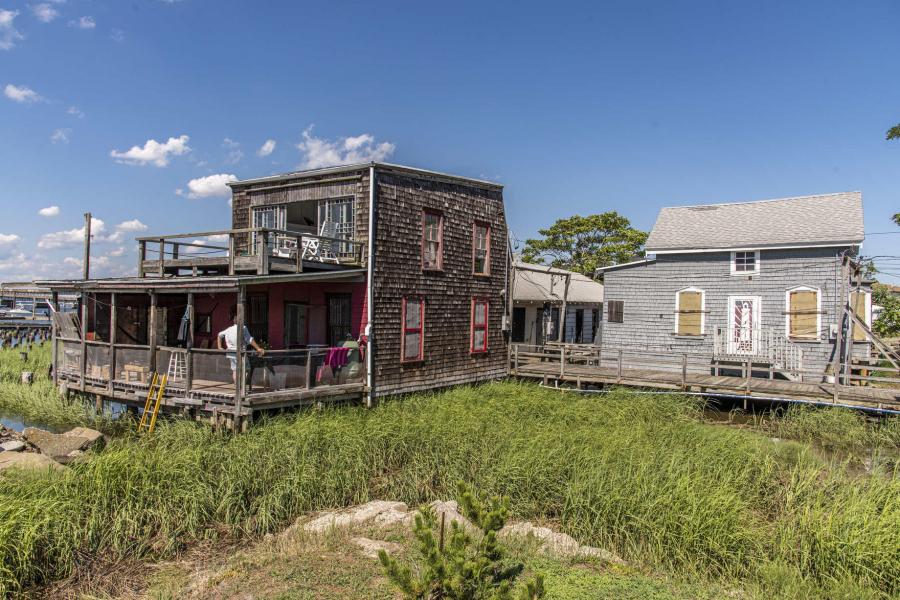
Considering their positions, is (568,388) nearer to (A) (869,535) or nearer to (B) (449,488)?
(B) (449,488)

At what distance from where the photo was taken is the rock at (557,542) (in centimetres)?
752

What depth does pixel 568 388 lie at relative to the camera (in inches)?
778

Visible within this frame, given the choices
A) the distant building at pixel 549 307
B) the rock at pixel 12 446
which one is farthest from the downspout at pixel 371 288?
the distant building at pixel 549 307

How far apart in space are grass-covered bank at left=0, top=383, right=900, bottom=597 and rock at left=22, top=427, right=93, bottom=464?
4.14ft

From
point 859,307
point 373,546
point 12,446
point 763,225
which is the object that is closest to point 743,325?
point 763,225

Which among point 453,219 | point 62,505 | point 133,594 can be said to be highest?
point 453,219

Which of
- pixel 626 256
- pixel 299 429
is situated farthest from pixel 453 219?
pixel 626 256

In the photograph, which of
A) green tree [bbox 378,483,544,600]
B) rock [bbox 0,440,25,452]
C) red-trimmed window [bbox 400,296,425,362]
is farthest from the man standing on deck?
green tree [bbox 378,483,544,600]

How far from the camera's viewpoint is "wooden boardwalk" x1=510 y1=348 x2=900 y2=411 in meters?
15.8

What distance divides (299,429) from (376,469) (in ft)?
6.76

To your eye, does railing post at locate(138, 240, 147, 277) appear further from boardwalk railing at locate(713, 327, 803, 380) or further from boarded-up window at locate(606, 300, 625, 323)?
boardwalk railing at locate(713, 327, 803, 380)

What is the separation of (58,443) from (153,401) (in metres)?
2.04

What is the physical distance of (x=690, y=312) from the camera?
21922 mm

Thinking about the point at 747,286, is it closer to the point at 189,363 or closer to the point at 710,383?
the point at 710,383
